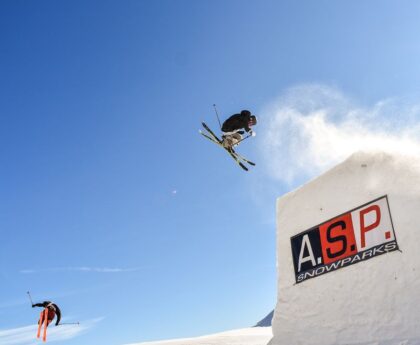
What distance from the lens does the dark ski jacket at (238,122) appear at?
39.7 ft

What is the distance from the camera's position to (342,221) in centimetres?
820

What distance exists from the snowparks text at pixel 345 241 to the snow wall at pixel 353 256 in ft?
0.06

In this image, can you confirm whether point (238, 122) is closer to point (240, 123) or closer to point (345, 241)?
point (240, 123)

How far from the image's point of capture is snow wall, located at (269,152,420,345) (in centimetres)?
678

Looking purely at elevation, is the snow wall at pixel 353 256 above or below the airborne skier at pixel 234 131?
below

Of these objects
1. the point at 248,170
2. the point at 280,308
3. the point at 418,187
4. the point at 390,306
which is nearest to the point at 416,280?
the point at 390,306

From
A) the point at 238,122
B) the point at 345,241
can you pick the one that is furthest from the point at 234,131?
the point at 345,241

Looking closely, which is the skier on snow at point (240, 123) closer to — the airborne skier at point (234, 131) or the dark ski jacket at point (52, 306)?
the airborne skier at point (234, 131)

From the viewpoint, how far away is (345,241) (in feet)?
26.4

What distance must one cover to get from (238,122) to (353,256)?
5.87 meters

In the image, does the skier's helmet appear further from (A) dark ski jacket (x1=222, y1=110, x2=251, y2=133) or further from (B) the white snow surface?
(B) the white snow surface

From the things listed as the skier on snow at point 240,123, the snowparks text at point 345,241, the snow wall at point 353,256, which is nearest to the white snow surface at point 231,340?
the snow wall at point 353,256

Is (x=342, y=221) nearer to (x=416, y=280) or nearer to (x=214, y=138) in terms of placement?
(x=416, y=280)

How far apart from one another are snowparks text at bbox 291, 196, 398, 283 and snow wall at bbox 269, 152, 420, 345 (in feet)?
0.06
